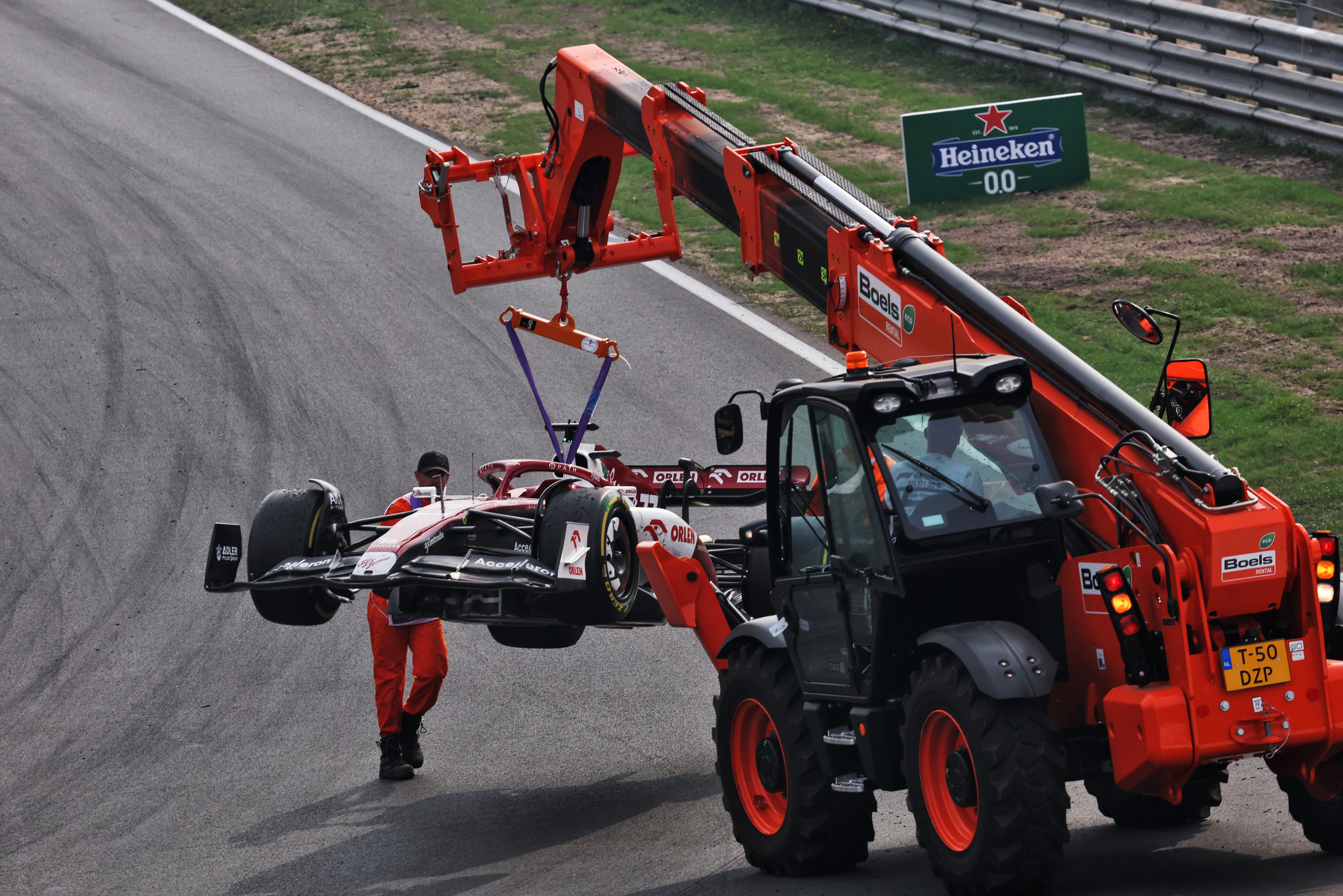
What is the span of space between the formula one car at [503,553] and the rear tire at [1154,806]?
2.18 meters

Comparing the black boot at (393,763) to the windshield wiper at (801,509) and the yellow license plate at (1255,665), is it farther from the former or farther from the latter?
the yellow license plate at (1255,665)

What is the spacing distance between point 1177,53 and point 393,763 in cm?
1504

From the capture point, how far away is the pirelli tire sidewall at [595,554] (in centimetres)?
837

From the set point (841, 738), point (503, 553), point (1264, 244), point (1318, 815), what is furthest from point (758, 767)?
point (1264, 244)

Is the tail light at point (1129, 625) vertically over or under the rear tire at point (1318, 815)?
over

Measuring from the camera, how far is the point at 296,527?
31.0 feet

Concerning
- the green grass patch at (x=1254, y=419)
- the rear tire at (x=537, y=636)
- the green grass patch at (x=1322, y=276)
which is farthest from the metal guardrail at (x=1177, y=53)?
the rear tire at (x=537, y=636)

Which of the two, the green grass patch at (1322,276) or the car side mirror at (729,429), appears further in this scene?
the green grass patch at (1322,276)

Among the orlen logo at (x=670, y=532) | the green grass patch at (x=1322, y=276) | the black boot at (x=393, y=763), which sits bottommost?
the black boot at (x=393, y=763)

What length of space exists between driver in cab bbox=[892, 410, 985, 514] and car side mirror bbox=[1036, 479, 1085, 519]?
645 mm

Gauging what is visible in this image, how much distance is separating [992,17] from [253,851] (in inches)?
703

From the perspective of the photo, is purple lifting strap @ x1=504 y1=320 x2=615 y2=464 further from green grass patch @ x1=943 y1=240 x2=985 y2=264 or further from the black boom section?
green grass patch @ x1=943 y1=240 x2=985 y2=264

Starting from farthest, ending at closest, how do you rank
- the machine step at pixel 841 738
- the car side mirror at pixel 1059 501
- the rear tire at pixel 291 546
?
the rear tire at pixel 291 546
the machine step at pixel 841 738
the car side mirror at pixel 1059 501

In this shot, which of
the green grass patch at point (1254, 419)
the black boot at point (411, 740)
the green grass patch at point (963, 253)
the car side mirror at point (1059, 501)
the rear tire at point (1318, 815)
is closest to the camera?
the car side mirror at point (1059, 501)
